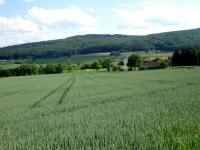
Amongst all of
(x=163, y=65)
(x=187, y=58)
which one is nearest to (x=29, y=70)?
(x=163, y=65)

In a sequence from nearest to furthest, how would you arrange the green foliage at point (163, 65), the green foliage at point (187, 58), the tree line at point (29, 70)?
the green foliage at point (187, 58) → the green foliage at point (163, 65) → the tree line at point (29, 70)

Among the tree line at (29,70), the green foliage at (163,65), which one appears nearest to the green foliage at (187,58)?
the green foliage at (163,65)

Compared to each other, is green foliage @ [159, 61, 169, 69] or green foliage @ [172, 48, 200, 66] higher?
green foliage @ [172, 48, 200, 66]

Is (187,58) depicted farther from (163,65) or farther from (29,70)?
(29,70)

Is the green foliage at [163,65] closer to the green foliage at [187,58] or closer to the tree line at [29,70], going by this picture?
the green foliage at [187,58]

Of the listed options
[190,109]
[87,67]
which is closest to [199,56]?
[87,67]

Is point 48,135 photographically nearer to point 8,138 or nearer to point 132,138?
point 8,138

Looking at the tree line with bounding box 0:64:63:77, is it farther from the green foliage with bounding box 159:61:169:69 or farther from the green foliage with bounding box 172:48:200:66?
the green foliage with bounding box 172:48:200:66

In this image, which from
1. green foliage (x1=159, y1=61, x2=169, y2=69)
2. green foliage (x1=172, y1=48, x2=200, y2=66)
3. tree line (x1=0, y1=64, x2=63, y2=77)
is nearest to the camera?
green foliage (x1=172, y1=48, x2=200, y2=66)

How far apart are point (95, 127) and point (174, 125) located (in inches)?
90.0

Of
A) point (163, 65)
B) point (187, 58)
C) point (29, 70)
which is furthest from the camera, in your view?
point (29, 70)

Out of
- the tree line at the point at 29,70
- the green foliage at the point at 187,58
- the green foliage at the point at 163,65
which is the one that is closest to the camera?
the green foliage at the point at 187,58

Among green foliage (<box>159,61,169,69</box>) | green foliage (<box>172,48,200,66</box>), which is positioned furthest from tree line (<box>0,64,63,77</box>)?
green foliage (<box>172,48,200,66</box>)

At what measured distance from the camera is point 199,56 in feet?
371
